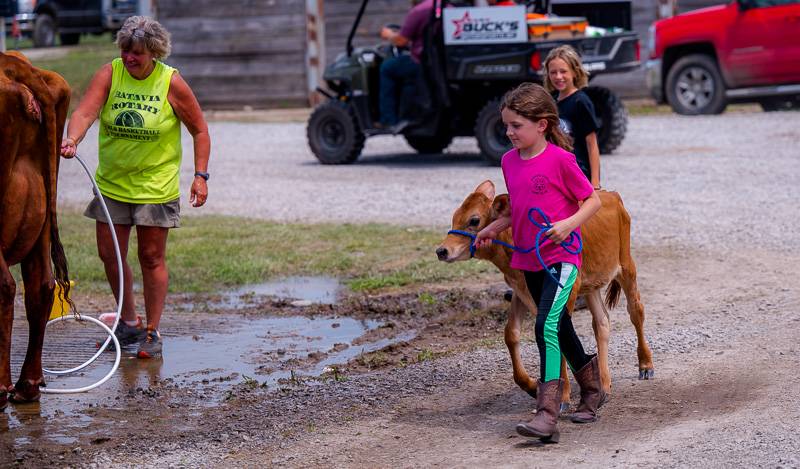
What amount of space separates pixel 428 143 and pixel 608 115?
3.15m

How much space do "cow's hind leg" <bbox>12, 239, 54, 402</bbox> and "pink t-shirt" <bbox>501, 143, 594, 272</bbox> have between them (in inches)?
99.1

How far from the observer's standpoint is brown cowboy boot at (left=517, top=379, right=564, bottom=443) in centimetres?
539

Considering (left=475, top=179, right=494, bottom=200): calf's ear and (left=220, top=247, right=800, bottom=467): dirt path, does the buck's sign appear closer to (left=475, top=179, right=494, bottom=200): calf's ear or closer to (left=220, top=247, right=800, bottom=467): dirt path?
(left=220, top=247, right=800, bottom=467): dirt path

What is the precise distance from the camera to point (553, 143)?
5.87 metres

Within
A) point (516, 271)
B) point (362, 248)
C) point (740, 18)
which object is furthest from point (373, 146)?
point (516, 271)

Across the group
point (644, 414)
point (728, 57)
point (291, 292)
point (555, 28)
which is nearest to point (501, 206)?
point (644, 414)

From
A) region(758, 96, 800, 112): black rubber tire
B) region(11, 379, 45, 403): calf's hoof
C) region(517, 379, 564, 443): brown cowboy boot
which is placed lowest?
region(758, 96, 800, 112): black rubber tire

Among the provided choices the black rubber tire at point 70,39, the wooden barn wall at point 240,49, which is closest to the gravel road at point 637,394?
the wooden barn wall at point 240,49

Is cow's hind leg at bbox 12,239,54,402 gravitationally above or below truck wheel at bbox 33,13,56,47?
above

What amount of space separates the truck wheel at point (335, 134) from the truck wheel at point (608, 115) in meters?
3.25

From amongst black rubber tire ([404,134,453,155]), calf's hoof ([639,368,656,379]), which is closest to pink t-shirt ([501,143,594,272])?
calf's hoof ([639,368,656,379])

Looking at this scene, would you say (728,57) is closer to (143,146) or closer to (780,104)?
(780,104)

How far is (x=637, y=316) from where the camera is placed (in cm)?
666

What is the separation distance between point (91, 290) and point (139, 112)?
2.60 m
